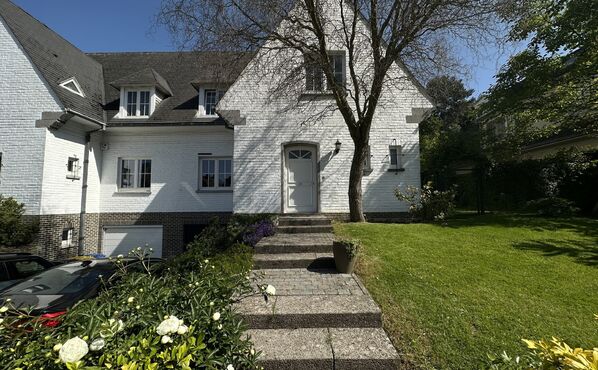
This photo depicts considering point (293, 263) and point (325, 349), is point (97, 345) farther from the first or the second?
point (293, 263)

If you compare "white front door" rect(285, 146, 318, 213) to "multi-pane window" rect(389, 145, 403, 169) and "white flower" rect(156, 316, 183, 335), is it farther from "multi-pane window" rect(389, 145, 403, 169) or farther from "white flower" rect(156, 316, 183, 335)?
"white flower" rect(156, 316, 183, 335)

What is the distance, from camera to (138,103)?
13.3 meters

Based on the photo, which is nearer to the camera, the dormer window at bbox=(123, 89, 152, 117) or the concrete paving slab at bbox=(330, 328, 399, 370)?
the concrete paving slab at bbox=(330, 328, 399, 370)

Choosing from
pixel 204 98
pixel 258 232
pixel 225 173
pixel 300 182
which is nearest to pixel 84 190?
pixel 225 173

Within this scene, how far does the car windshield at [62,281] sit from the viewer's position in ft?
15.9

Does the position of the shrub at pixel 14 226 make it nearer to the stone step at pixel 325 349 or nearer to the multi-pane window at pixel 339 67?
the stone step at pixel 325 349

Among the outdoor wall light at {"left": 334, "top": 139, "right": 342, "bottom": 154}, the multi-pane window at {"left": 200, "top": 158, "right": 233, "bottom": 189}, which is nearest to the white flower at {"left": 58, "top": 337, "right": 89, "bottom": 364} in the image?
the outdoor wall light at {"left": 334, "top": 139, "right": 342, "bottom": 154}

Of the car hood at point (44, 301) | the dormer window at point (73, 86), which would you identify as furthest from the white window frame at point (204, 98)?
the car hood at point (44, 301)

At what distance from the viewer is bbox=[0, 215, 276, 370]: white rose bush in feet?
5.48

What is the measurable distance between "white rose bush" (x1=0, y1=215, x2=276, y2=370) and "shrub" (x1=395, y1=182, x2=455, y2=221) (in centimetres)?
850

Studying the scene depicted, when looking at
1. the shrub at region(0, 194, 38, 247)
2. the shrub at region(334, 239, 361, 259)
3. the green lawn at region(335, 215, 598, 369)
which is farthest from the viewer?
the shrub at region(0, 194, 38, 247)

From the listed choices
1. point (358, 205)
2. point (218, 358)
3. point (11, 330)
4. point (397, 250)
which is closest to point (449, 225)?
point (358, 205)

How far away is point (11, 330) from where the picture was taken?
196 centimetres

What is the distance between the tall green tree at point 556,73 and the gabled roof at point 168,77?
33.5 feet
